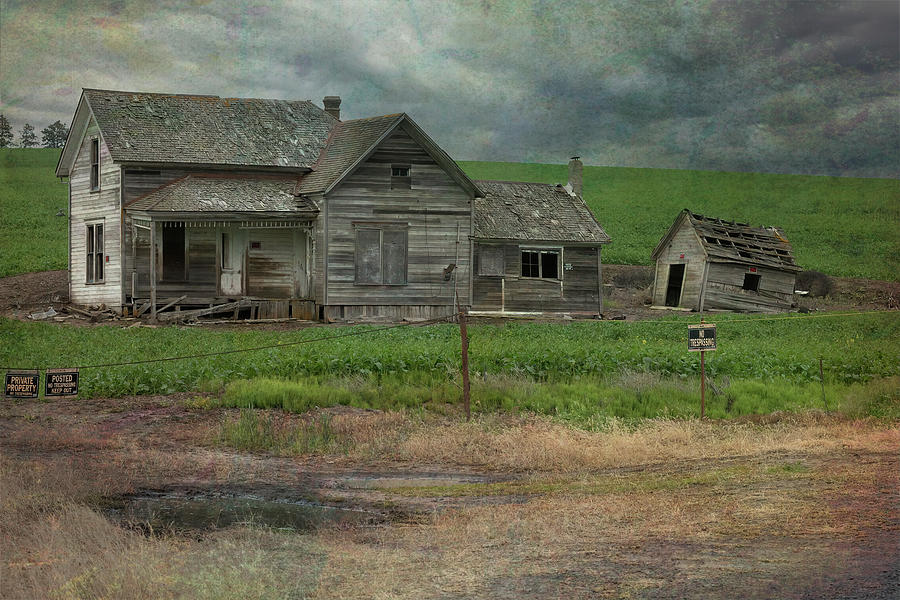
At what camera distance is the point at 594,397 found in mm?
16734

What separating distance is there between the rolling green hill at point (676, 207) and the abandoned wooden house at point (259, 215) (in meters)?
11.6

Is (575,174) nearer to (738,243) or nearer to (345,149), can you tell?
(738,243)

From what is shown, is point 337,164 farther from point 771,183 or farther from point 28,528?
point 771,183

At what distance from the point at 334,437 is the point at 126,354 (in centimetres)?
777

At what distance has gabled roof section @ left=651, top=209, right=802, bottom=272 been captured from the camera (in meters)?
36.0

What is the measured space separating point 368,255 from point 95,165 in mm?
9775

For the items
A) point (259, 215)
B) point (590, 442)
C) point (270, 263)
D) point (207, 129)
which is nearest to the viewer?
point (590, 442)

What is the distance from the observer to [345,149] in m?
29.8

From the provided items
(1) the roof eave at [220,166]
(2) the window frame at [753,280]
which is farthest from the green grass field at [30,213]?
(2) the window frame at [753,280]

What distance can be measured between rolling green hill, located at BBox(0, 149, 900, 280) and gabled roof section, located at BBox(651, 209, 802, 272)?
578 inches

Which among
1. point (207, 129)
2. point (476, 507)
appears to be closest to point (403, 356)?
point (476, 507)

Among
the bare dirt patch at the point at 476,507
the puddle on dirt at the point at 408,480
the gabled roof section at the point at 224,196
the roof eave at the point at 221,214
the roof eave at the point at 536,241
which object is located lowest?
the puddle on dirt at the point at 408,480

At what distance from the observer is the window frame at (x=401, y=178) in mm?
29141

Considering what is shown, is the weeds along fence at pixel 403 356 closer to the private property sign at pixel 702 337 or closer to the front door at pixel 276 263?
the private property sign at pixel 702 337
